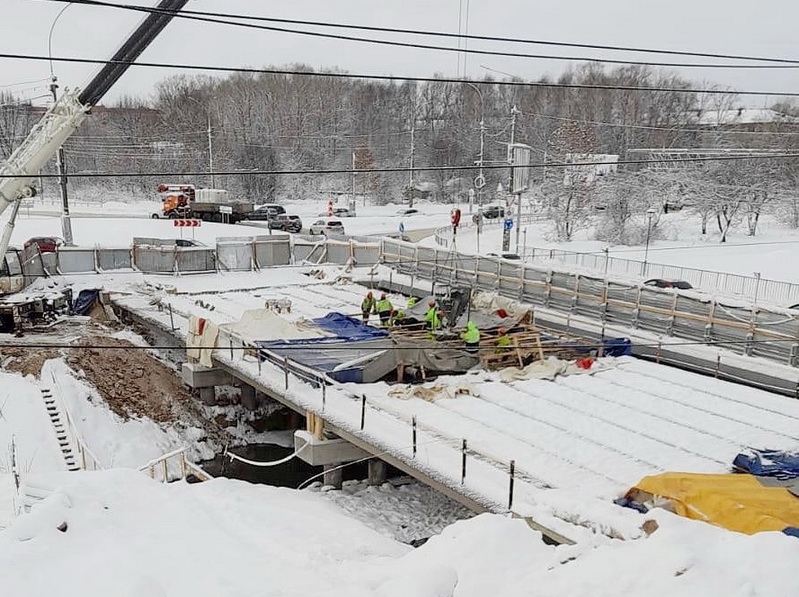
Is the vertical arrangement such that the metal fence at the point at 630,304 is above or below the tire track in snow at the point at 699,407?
above

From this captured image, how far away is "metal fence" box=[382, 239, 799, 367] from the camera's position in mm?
16375

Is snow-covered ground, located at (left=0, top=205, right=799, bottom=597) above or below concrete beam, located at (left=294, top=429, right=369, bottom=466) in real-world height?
above

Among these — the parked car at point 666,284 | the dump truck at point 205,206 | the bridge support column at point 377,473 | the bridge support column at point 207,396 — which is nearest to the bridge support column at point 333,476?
the bridge support column at point 377,473

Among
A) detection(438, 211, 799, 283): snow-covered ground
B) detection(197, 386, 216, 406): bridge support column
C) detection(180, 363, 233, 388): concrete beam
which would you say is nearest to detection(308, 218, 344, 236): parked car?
detection(438, 211, 799, 283): snow-covered ground

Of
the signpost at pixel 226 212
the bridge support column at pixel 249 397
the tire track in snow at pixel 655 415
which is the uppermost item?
the signpost at pixel 226 212

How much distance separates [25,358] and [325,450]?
31.7 ft

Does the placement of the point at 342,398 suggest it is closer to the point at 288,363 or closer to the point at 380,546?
the point at 288,363

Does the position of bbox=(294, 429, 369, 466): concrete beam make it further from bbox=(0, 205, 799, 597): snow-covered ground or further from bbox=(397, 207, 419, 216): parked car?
bbox=(397, 207, 419, 216): parked car

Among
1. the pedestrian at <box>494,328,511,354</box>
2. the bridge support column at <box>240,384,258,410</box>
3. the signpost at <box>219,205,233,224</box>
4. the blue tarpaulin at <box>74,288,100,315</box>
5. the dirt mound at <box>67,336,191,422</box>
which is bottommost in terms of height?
the bridge support column at <box>240,384,258,410</box>

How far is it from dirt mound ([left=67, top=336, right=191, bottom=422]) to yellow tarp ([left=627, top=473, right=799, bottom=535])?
13441 mm

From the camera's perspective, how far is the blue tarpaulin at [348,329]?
17.2 m

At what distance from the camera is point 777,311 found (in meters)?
16.4

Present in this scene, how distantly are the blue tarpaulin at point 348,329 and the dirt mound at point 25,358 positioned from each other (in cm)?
719

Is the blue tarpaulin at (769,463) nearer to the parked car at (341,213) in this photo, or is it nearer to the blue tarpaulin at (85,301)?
the blue tarpaulin at (85,301)
